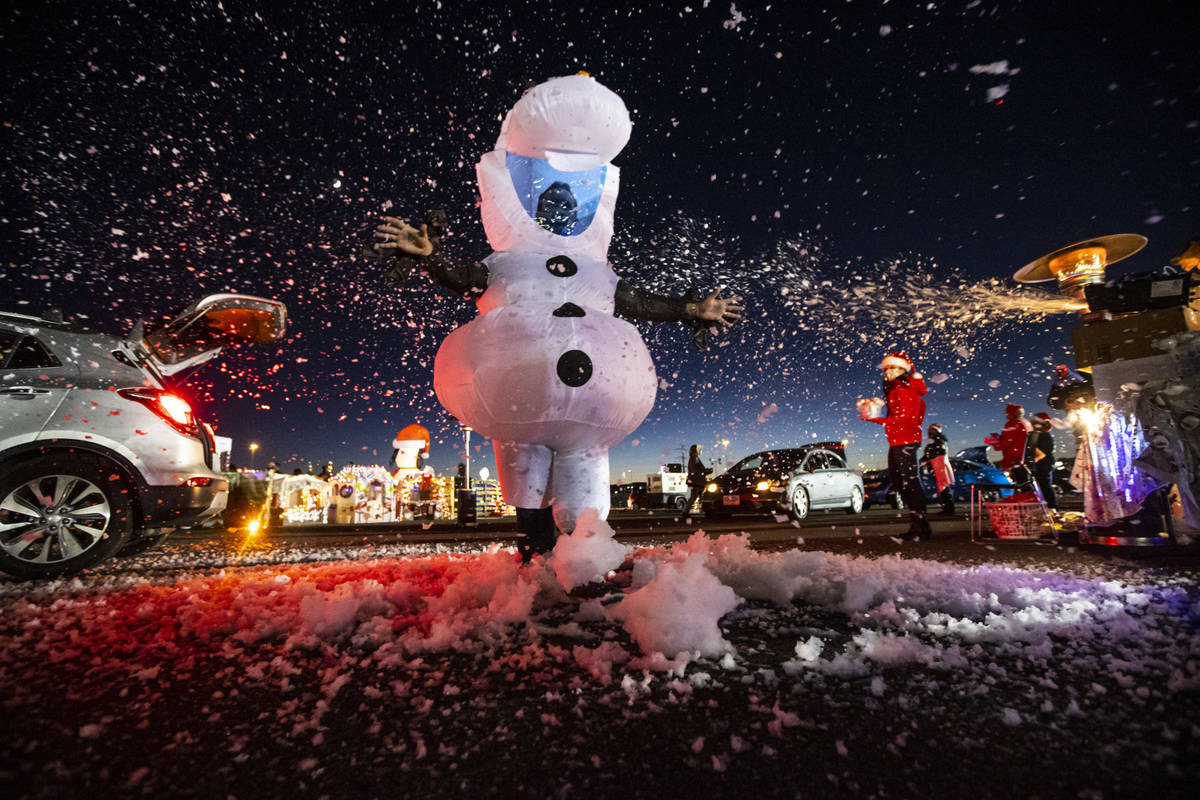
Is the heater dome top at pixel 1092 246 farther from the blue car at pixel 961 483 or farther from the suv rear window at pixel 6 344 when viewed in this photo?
the suv rear window at pixel 6 344

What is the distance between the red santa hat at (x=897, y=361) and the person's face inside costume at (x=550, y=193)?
4774mm

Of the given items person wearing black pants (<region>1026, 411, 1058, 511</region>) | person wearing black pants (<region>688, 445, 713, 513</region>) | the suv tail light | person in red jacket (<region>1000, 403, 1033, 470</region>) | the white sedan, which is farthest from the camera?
person wearing black pants (<region>688, 445, 713, 513</region>)

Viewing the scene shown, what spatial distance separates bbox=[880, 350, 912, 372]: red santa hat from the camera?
625 cm

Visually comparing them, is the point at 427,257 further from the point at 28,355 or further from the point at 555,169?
the point at 28,355

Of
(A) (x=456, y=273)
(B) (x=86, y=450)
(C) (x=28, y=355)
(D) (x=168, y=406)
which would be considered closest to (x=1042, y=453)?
(A) (x=456, y=273)

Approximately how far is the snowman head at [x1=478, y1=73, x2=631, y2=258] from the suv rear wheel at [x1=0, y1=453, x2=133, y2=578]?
3371 millimetres

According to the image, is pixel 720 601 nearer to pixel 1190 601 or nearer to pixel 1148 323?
pixel 1190 601

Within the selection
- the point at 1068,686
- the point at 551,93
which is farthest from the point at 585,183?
the point at 1068,686

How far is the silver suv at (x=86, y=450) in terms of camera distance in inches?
142

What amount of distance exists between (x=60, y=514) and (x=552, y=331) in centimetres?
385

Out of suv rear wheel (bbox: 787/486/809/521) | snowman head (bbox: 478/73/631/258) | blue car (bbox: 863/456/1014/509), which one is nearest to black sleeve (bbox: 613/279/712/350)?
snowman head (bbox: 478/73/631/258)

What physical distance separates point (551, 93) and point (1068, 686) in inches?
124

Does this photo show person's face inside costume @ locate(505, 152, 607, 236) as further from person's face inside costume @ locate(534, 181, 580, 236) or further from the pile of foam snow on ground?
the pile of foam snow on ground

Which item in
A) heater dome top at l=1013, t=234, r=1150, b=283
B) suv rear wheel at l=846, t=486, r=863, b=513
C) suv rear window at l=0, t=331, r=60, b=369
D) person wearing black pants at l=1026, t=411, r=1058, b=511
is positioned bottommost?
suv rear wheel at l=846, t=486, r=863, b=513
